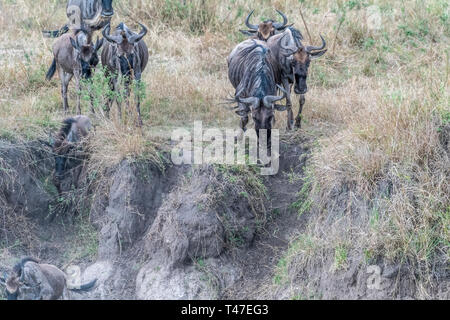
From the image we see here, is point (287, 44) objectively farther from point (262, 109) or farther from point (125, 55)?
point (125, 55)

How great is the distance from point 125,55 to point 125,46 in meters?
0.11

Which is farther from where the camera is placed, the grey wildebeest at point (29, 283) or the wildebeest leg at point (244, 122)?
the wildebeest leg at point (244, 122)

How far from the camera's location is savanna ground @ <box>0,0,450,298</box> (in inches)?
288

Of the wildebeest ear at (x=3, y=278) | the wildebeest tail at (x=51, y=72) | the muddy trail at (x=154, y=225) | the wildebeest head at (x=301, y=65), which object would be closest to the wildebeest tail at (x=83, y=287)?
the muddy trail at (x=154, y=225)

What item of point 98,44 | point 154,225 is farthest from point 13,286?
point 98,44

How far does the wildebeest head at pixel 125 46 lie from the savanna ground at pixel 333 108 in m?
0.40

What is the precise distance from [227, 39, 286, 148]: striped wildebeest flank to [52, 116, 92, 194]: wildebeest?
1.84 m

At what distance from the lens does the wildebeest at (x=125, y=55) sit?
898 cm

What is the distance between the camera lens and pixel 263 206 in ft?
27.4

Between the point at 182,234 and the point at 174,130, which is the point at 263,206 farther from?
the point at 174,130

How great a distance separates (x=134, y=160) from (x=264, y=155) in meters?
1.45

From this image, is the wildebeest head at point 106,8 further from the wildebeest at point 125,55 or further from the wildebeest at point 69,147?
the wildebeest at point 69,147

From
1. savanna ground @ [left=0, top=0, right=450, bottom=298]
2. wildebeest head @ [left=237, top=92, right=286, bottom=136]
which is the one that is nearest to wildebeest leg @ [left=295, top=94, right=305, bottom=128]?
savanna ground @ [left=0, top=0, right=450, bottom=298]
